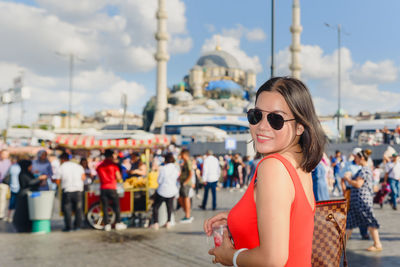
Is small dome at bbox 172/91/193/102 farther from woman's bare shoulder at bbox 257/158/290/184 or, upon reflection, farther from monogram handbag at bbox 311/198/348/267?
woman's bare shoulder at bbox 257/158/290/184

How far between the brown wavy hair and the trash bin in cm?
864

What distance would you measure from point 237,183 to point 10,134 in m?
34.1

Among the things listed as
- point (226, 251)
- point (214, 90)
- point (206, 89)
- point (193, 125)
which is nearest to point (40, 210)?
point (226, 251)

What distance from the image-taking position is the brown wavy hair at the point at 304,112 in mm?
1757

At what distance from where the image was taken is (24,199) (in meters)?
9.55

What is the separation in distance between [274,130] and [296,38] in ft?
245

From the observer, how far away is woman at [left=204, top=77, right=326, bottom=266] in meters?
1.52

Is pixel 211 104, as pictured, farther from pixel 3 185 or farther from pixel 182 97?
pixel 3 185

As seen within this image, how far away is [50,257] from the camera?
22.8 ft

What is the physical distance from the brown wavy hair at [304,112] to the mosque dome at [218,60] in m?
121

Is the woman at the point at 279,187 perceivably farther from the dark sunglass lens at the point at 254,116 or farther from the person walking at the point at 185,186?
the person walking at the point at 185,186

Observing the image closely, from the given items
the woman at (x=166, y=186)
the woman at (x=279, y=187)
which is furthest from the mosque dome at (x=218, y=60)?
the woman at (x=279, y=187)

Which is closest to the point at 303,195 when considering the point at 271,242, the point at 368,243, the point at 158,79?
the point at 271,242

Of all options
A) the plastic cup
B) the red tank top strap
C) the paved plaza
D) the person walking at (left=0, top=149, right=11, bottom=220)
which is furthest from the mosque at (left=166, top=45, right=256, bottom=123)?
the red tank top strap
